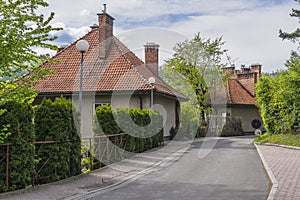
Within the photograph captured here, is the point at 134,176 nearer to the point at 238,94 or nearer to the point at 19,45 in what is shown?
the point at 19,45

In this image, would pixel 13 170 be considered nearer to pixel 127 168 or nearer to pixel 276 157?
pixel 127 168

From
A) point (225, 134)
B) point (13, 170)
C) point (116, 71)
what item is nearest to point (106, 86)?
point (116, 71)

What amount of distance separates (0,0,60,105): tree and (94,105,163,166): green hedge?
154 inches

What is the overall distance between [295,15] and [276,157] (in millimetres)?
7718

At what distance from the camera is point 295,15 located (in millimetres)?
20031

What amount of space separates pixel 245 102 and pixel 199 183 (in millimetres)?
31527

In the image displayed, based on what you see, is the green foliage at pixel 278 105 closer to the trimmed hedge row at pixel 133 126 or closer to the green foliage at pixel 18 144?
the trimmed hedge row at pixel 133 126

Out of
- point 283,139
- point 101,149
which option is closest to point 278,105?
point 283,139

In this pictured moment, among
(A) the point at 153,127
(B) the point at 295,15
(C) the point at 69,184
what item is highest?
(B) the point at 295,15

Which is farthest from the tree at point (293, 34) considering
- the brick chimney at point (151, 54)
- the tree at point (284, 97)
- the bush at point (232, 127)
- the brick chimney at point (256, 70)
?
the brick chimney at point (256, 70)

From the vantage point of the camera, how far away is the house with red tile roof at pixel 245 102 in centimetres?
4044

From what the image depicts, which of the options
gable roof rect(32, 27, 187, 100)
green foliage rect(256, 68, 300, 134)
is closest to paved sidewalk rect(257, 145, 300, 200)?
green foliage rect(256, 68, 300, 134)

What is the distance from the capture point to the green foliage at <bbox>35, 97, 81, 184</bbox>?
10797mm

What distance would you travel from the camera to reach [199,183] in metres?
10.8
